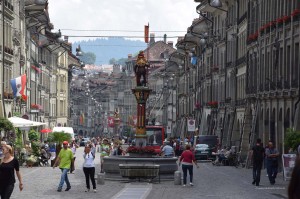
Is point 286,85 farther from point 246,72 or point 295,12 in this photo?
point 246,72

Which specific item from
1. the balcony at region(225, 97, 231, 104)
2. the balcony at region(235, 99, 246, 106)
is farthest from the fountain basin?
the balcony at region(225, 97, 231, 104)

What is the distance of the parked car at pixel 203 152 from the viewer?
7056 cm

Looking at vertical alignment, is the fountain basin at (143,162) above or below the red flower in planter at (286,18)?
below

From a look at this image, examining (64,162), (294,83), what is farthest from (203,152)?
(64,162)

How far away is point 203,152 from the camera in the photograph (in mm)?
70562

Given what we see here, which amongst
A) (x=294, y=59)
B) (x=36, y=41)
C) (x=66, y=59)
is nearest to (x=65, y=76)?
(x=66, y=59)

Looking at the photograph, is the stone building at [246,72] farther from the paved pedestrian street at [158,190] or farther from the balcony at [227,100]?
the paved pedestrian street at [158,190]

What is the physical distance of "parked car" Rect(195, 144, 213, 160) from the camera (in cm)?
7056

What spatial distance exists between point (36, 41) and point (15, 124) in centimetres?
5209

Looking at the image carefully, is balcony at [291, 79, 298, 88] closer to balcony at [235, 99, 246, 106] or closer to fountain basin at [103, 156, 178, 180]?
fountain basin at [103, 156, 178, 180]

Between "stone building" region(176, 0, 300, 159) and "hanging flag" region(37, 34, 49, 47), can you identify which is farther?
"hanging flag" region(37, 34, 49, 47)

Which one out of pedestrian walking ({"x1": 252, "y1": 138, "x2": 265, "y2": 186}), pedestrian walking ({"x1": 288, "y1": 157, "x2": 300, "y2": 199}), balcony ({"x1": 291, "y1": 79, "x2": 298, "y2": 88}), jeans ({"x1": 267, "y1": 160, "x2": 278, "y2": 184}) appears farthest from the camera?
balcony ({"x1": 291, "y1": 79, "x2": 298, "y2": 88})

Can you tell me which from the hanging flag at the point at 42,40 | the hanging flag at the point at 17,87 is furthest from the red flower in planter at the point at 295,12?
the hanging flag at the point at 42,40

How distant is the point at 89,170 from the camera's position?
30688mm
